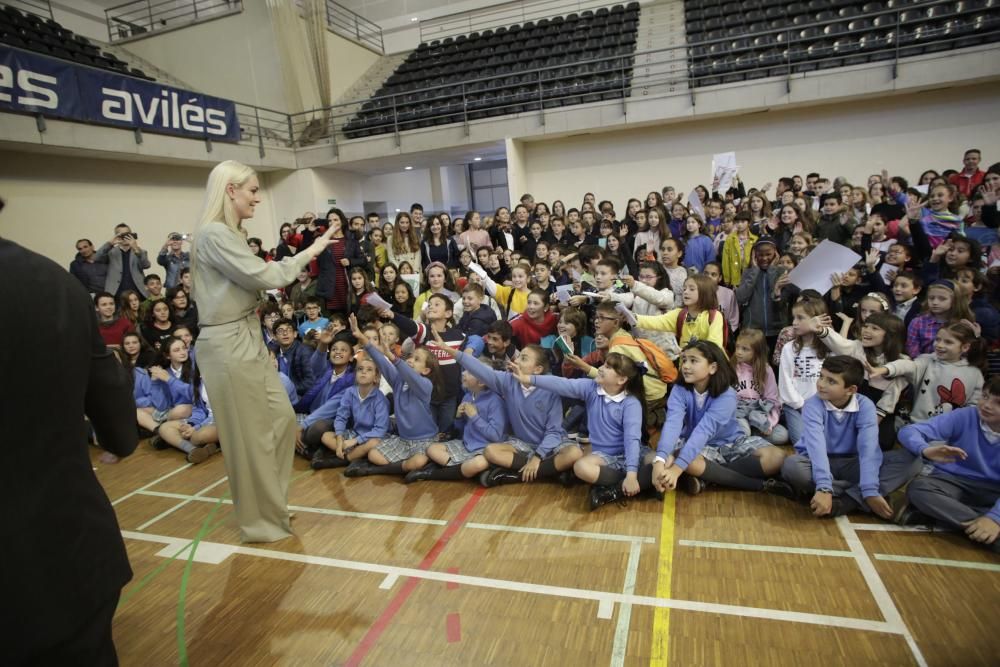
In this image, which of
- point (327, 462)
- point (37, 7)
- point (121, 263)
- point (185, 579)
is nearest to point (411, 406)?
point (327, 462)

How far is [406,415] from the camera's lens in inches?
158

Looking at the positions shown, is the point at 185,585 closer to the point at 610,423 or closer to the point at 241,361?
the point at 241,361

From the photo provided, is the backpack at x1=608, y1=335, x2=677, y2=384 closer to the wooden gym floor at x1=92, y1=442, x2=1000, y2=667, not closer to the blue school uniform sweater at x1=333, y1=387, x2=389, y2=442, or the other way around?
the wooden gym floor at x1=92, y1=442, x2=1000, y2=667

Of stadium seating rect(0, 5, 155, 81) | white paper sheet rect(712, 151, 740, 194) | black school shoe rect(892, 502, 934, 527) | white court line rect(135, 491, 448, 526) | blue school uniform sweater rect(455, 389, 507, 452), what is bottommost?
white court line rect(135, 491, 448, 526)

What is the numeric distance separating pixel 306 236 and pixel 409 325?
3.61m

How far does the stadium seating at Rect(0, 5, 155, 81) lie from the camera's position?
971cm

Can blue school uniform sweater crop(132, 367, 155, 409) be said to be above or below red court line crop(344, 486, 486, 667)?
above

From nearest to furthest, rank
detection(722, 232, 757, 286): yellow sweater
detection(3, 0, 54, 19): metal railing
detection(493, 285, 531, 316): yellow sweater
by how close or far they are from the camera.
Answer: detection(493, 285, 531, 316): yellow sweater, detection(722, 232, 757, 286): yellow sweater, detection(3, 0, 54, 19): metal railing

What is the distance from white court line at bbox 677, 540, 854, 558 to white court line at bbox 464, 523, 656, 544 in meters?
0.20

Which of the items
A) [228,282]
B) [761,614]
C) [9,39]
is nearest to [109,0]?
[9,39]

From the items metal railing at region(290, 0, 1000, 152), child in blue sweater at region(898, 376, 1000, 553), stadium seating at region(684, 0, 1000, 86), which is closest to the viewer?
child in blue sweater at region(898, 376, 1000, 553)

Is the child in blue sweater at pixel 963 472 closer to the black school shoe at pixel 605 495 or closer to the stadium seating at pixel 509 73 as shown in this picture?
the black school shoe at pixel 605 495

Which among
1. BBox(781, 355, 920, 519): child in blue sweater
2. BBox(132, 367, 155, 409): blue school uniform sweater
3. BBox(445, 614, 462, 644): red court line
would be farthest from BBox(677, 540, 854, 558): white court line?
BBox(132, 367, 155, 409): blue school uniform sweater

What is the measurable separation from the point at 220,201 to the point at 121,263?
6.18 m
